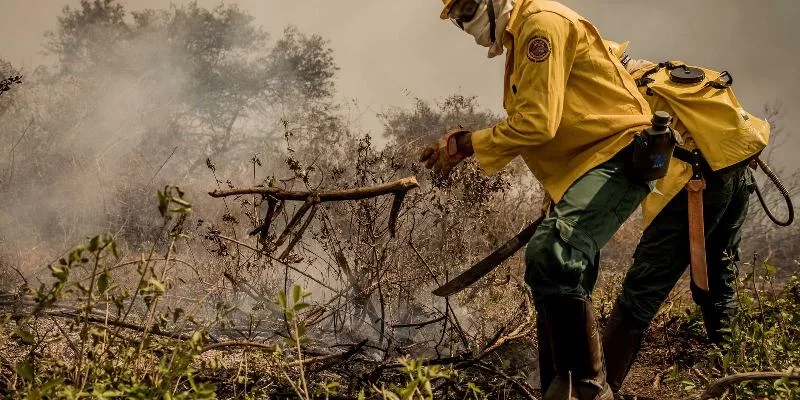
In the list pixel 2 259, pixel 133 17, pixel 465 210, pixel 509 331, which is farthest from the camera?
pixel 133 17

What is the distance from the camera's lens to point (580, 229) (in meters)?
2.00

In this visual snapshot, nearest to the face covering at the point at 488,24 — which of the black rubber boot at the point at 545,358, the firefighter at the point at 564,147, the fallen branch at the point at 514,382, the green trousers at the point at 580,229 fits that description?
the firefighter at the point at 564,147

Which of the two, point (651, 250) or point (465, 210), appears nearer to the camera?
point (651, 250)

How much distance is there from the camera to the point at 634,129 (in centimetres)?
215

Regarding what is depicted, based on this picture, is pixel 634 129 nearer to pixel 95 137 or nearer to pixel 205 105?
pixel 95 137

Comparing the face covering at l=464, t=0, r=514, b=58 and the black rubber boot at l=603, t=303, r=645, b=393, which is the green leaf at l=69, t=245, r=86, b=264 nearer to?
the face covering at l=464, t=0, r=514, b=58

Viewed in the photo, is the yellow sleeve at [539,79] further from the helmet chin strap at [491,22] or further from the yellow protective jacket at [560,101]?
the helmet chin strap at [491,22]

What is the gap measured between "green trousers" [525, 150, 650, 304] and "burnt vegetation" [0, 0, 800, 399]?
417 millimetres

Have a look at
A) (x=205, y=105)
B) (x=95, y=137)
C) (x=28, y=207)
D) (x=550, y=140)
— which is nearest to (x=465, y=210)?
(x=550, y=140)

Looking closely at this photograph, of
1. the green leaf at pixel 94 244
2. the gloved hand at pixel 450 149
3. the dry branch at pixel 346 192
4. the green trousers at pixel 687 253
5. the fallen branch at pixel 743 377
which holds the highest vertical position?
the gloved hand at pixel 450 149

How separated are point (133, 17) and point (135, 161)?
285 inches

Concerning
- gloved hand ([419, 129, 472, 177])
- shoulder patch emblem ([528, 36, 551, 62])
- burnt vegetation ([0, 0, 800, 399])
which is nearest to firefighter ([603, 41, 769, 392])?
burnt vegetation ([0, 0, 800, 399])

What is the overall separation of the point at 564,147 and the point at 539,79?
29 cm

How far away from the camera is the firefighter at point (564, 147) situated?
1.98 m
